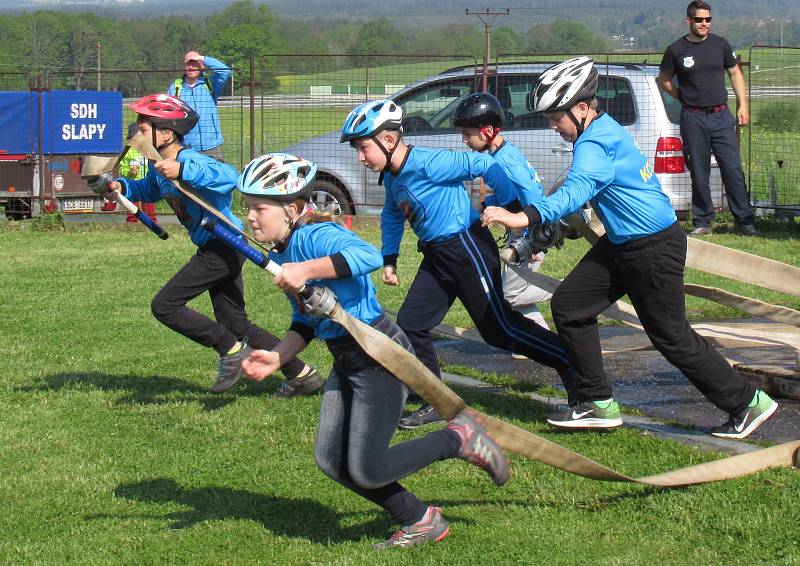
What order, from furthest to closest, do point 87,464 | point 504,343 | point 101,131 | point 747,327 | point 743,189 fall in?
point 101,131
point 743,189
point 747,327
point 504,343
point 87,464

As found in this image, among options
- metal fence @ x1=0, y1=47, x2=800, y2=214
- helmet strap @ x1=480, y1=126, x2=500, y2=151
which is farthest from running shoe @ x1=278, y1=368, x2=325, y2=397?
metal fence @ x1=0, y1=47, x2=800, y2=214

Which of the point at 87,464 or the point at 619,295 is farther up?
the point at 619,295

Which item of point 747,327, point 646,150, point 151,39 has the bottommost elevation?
point 747,327

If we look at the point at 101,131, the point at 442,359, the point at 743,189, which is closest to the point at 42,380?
the point at 442,359

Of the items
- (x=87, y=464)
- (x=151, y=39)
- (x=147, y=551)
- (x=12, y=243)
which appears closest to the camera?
(x=147, y=551)

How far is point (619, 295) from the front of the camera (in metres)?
6.44

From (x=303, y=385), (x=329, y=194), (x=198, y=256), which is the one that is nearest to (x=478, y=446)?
(x=303, y=385)

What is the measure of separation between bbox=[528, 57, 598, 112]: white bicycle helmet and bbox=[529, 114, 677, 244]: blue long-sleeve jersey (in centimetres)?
16

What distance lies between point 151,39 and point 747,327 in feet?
179

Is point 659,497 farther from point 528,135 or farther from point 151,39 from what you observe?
point 151,39

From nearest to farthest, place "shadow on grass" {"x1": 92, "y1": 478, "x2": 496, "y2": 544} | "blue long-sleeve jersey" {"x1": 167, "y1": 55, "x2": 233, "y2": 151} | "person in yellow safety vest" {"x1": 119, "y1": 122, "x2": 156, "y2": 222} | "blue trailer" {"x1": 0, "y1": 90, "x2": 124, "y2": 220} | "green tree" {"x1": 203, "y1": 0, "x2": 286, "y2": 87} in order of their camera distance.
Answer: "shadow on grass" {"x1": 92, "y1": 478, "x2": 496, "y2": 544}, "blue long-sleeve jersey" {"x1": 167, "y1": 55, "x2": 233, "y2": 151}, "person in yellow safety vest" {"x1": 119, "y1": 122, "x2": 156, "y2": 222}, "blue trailer" {"x1": 0, "y1": 90, "x2": 124, "y2": 220}, "green tree" {"x1": 203, "y1": 0, "x2": 286, "y2": 87}

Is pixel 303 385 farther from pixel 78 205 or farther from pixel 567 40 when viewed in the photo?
pixel 567 40

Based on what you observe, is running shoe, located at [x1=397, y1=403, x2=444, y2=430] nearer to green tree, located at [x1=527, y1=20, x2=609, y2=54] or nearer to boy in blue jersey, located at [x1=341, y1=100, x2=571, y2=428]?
boy in blue jersey, located at [x1=341, y1=100, x2=571, y2=428]

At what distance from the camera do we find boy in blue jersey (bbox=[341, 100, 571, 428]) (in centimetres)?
681
